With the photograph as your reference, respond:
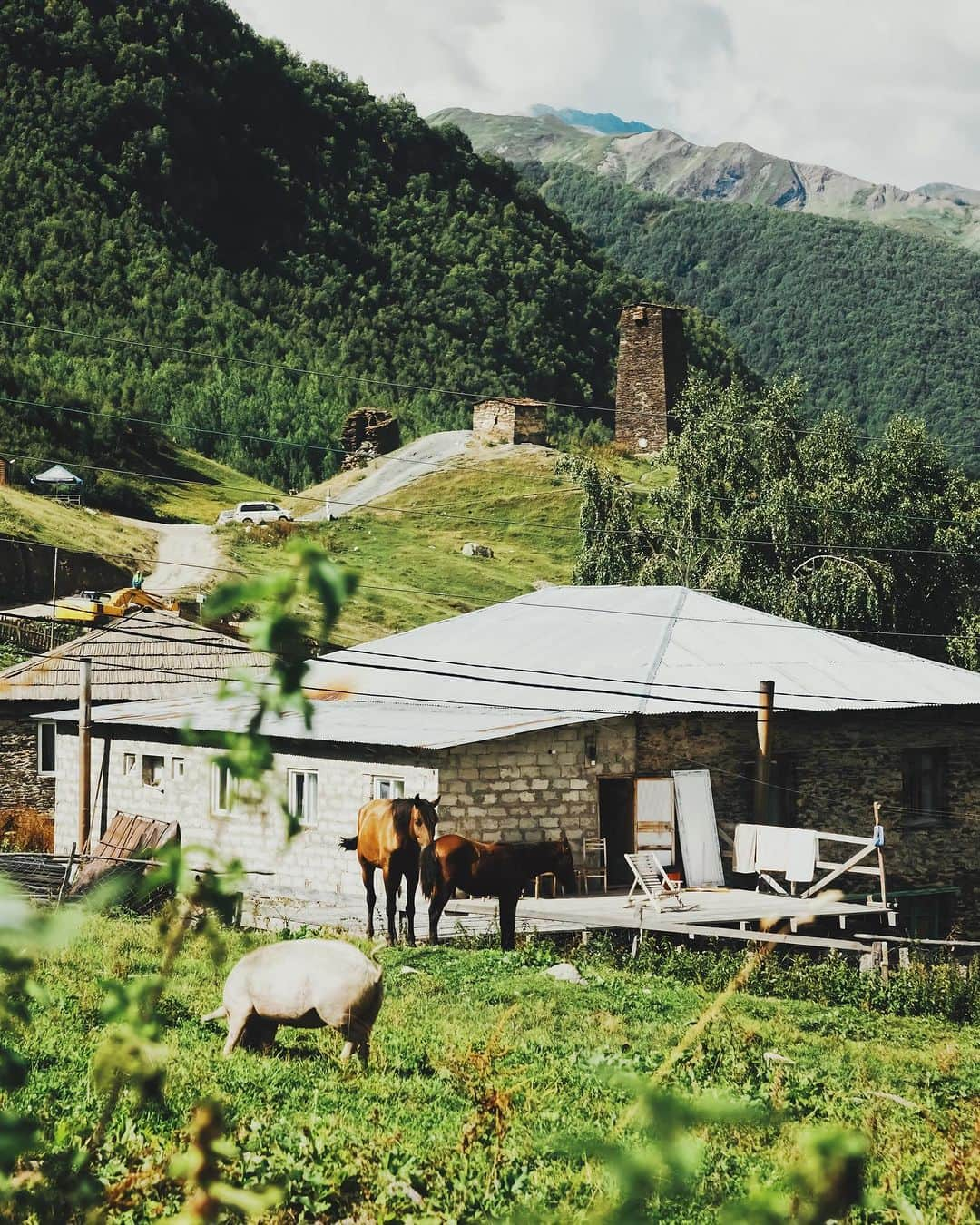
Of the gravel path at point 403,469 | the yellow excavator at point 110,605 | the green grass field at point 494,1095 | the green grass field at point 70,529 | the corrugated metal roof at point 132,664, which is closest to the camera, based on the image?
the green grass field at point 494,1095

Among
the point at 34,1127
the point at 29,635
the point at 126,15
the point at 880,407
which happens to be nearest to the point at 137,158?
the point at 126,15

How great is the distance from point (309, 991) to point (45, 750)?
24015mm

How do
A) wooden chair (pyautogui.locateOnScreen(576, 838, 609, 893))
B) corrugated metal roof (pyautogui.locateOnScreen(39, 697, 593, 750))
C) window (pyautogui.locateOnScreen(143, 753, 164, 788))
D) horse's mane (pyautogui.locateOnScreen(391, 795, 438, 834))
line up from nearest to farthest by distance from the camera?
horse's mane (pyautogui.locateOnScreen(391, 795, 438, 834)) < corrugated metal roof (pyautogui.locateOnScreen(39, 697, 593, 750)) < wooden chair (pyautogui.locateOnScreen(576, 838, 609, 893)) < window (pyautogui.locateOnScreen(143, 753, 164, 788))

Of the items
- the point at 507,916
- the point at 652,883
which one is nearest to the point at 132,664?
the point at 652,883

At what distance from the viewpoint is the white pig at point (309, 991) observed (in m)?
9.52

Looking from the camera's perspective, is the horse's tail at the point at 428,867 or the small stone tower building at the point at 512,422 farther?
the small stone tower building at the point at 512,422

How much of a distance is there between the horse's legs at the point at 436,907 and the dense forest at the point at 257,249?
72388 millimetres

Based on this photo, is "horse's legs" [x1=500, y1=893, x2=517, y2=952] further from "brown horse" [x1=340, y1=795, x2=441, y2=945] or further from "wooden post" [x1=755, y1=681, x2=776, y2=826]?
"wooden post" [x1=755, y1=681, x2=776, y2=826]

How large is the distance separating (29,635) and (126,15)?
414ft

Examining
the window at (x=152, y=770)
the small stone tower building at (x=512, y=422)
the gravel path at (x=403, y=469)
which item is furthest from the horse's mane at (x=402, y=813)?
the small stone tower building at (x=512, y=422)

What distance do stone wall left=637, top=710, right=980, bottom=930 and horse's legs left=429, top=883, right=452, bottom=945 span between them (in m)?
6.64

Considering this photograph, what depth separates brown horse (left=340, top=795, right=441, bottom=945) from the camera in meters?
18.3

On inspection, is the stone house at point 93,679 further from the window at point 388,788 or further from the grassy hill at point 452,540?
the grassy hill at point 452,540

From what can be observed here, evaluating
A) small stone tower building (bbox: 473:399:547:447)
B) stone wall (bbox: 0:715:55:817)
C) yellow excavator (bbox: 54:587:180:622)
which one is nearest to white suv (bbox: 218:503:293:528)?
small stone tower building (bbox: 473:399:547:447)
